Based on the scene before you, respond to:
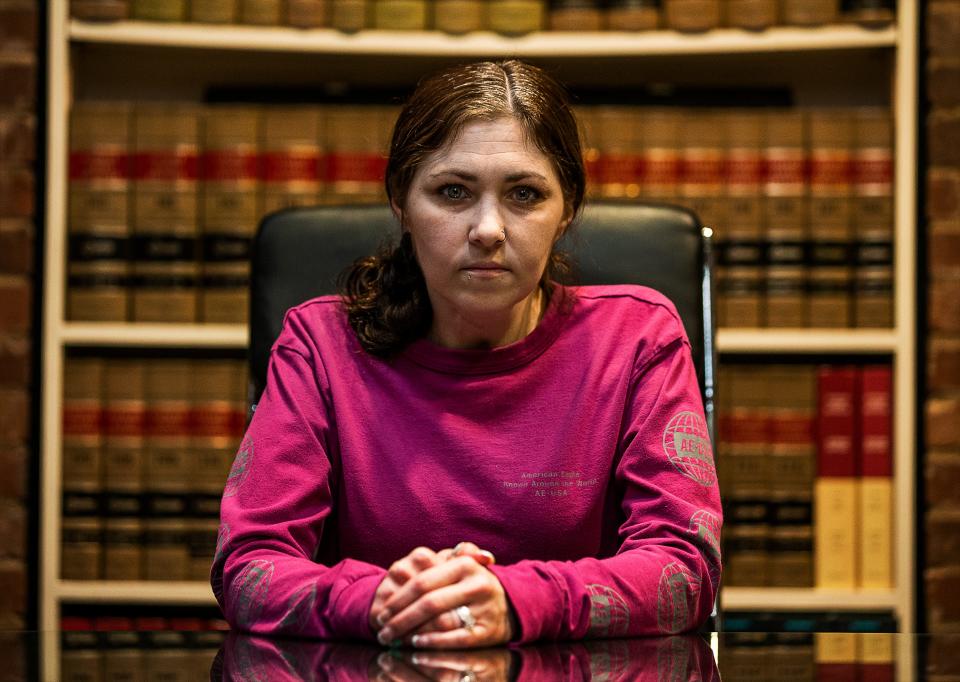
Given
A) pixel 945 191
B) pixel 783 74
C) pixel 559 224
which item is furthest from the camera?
pixel 783 74

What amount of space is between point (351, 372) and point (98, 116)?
1046mm

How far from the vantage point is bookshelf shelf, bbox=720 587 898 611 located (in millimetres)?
2006

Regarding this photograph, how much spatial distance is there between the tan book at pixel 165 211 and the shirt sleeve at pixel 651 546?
1101mm

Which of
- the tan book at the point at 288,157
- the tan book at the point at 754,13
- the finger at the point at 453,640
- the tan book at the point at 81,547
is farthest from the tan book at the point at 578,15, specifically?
the finger at the point at 453,640

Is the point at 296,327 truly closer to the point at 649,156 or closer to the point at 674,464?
the point at 674,464

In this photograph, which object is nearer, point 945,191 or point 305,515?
point 305,515

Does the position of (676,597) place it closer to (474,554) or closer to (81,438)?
(474,554)

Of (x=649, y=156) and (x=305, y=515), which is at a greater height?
(x=649, y=156)

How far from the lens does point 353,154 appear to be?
206 cm

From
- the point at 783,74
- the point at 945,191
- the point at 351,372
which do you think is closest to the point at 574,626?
the point at 351,372

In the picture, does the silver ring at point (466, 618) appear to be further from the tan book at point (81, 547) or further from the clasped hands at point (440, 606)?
the tan book at point (81, 547)

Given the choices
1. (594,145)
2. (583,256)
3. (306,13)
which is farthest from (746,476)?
(306,13)

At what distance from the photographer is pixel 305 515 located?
3.78 ft

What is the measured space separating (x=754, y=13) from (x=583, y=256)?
0.86 metres
